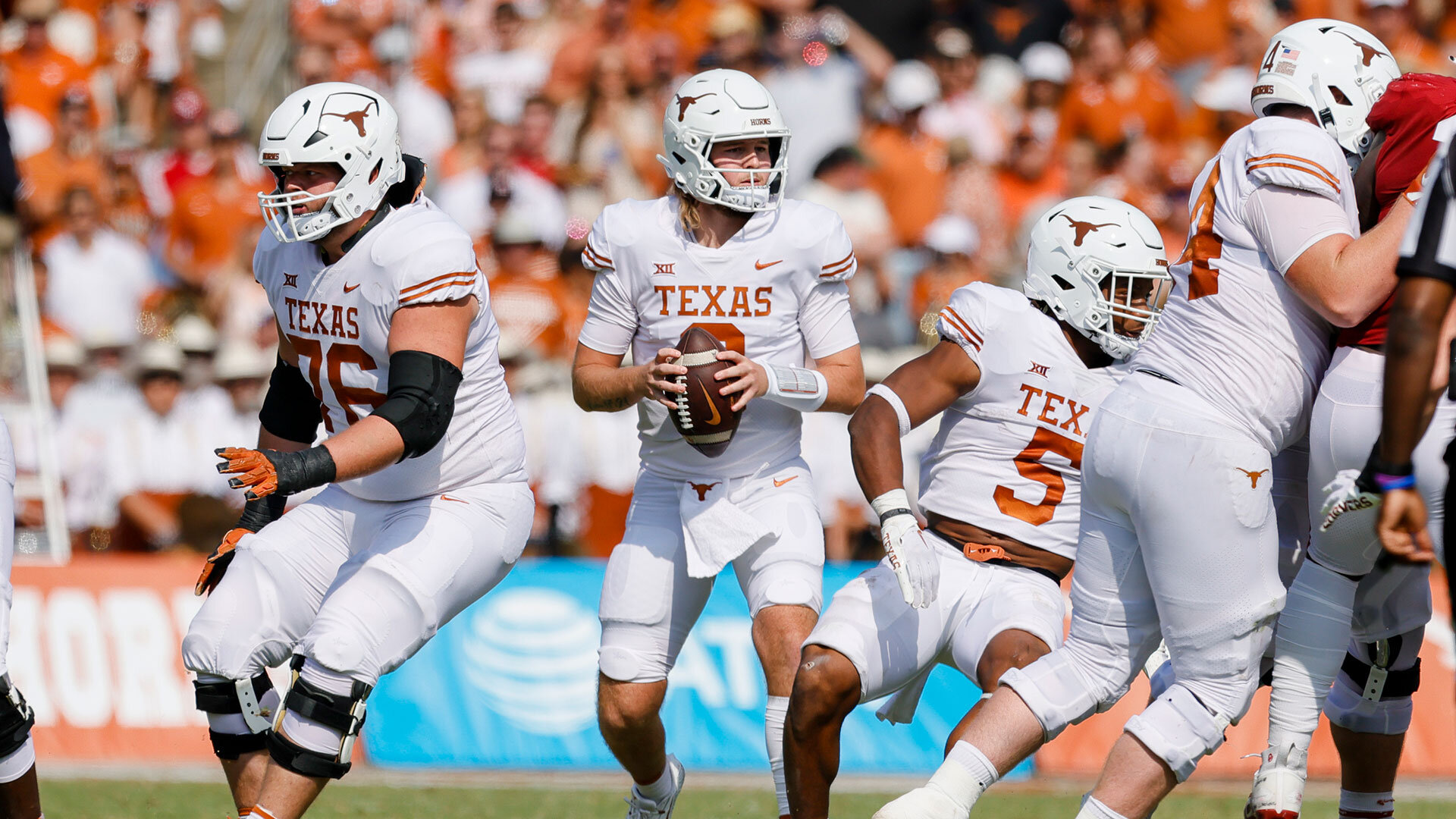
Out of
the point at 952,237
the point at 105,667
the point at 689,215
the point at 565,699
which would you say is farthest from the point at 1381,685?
the point at 105,667

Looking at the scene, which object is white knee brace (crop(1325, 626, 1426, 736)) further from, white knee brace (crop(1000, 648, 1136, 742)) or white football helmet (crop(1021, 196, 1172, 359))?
white football helmet (crop(1021, 196, 1172, 359))

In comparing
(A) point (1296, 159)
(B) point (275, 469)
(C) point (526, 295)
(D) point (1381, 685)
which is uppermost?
(A) point (1296, 159)

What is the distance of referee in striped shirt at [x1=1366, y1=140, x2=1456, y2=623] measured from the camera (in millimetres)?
3342

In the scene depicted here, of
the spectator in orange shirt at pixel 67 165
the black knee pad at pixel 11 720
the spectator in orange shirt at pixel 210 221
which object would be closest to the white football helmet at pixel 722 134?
the black knee pad at pixel 11 720

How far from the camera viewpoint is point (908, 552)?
15.0 ft

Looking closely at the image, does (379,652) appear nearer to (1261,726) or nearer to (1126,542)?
(1126,542)

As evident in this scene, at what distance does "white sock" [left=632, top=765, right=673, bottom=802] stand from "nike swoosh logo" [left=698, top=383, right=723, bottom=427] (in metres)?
1.24

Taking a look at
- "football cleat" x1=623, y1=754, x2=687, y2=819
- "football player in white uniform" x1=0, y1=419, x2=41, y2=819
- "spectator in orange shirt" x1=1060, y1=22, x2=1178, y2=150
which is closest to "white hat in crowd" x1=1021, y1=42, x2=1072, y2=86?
"spectator in orange shirt" x1=1060, y1=22, x2=1178, y2=150

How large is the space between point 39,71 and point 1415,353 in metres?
11.4

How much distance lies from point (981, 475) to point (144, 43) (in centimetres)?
974

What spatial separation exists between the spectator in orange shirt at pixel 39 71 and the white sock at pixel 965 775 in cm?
1008

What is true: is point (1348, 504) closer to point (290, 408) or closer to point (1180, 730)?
point (1180, 730)

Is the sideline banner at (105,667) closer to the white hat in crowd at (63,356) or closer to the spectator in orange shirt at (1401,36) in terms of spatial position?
the white hat in crowd at (63,356)

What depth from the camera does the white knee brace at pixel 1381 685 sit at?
4.68 meters
